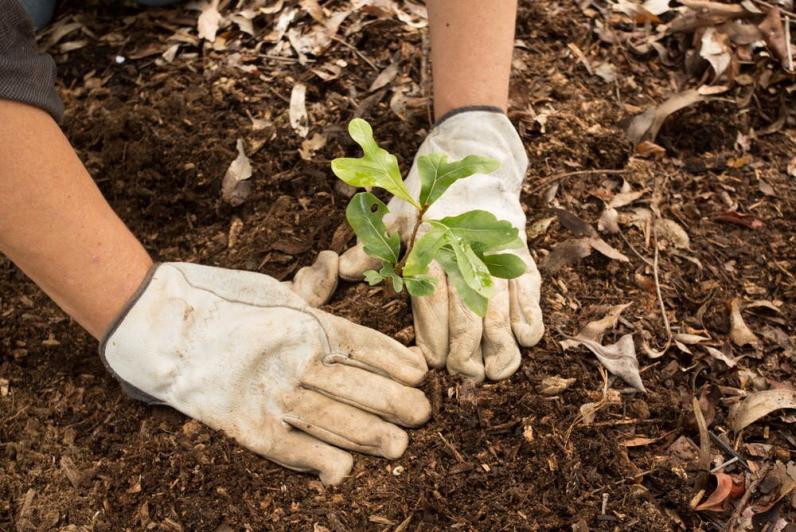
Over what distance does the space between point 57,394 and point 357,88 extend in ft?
5.42

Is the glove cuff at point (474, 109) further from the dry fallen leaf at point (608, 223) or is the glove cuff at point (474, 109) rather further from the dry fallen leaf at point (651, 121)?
the dry fallen leaf at point (651, 121)

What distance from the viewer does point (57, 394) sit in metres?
2.35

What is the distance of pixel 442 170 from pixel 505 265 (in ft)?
1.03

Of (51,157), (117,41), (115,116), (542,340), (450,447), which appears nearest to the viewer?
(51,157)

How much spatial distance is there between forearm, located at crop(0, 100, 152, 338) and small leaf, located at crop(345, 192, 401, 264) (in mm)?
698

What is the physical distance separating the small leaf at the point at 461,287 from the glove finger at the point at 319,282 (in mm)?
556

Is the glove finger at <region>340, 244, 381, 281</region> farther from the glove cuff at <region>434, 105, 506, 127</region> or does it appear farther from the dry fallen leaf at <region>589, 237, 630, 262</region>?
the dry fallen leaf at <region>589, 237, 630, 262</region>

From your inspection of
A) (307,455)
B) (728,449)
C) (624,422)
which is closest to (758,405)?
(728,449)

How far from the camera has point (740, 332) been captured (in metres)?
2.36

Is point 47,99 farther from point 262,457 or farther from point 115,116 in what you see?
point 262,457

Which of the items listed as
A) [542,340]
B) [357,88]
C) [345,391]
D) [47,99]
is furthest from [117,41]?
[542,340]

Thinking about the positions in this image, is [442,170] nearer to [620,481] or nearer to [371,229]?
[371,229]

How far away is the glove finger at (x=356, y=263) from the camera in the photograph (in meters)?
2.35

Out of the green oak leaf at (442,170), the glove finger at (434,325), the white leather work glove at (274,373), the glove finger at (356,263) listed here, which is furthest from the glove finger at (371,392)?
the green oak leaf at (442,170)
